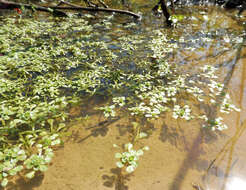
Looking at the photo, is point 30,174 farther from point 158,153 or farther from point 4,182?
point 158,153

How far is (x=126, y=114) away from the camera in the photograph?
2.40m

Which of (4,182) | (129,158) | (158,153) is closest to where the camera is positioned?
(4,182)

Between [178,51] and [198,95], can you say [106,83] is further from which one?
[178,51]

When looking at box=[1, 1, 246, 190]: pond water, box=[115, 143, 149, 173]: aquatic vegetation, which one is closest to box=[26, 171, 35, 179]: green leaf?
box=[1, 1, 246, 190]: pond water

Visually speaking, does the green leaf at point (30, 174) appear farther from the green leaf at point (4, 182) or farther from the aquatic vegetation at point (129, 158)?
the aquatic vegetation at point (129, 158)

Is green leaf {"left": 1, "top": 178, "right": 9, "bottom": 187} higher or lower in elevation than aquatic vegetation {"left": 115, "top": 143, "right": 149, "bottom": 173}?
lower

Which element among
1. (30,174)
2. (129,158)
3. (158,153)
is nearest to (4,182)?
(30,174)

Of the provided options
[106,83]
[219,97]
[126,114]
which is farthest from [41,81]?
[219,97]

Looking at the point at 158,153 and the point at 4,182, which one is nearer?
the point at 4,182

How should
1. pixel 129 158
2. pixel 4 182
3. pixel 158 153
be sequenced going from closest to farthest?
pixel 4 182, pixel 129 158, pixel 158 153

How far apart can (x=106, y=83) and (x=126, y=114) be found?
767 millimetres

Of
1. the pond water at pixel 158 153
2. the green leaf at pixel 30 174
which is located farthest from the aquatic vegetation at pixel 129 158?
the green leaf at pixel 30 174

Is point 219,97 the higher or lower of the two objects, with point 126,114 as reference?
higher

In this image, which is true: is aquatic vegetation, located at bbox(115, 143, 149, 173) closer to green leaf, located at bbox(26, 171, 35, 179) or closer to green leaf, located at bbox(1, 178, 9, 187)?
green leaf, located at bbox(26, 171, 35, 179)
